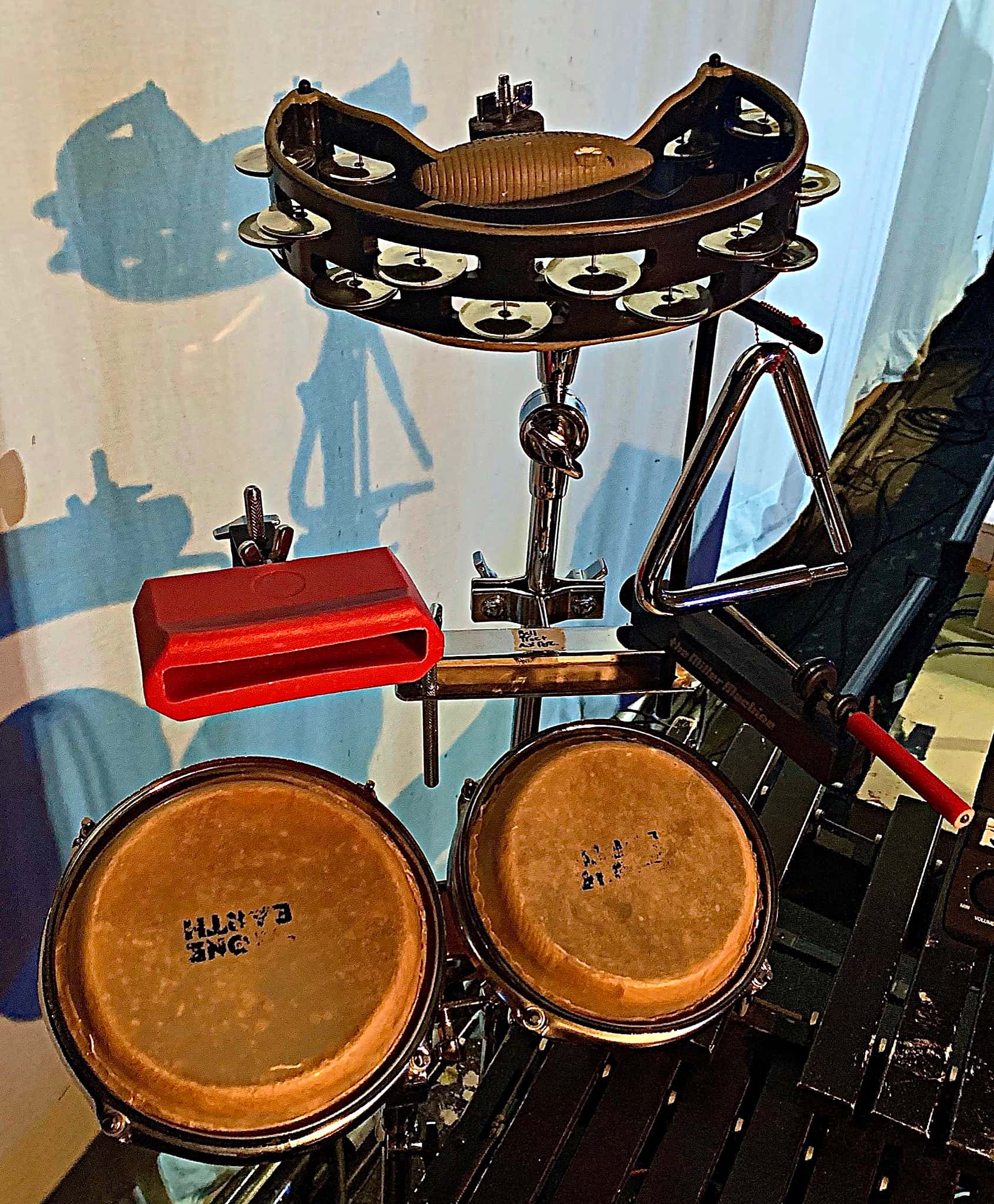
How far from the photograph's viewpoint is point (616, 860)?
105 cm

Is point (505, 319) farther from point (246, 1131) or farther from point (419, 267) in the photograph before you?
point (246, 1131)

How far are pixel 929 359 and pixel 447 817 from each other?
8.09ft

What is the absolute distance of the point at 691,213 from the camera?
74cm

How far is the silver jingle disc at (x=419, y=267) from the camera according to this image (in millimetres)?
750

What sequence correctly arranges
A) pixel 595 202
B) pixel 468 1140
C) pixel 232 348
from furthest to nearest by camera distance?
pixel 468 1140 < pixel 232 348 < pixel 595 202

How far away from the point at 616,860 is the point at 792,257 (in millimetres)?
544

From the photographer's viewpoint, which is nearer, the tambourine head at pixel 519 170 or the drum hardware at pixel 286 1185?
the tambourine head at pixel 519 170

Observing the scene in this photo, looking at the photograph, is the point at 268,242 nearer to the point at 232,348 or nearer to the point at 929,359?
the point at 232,348

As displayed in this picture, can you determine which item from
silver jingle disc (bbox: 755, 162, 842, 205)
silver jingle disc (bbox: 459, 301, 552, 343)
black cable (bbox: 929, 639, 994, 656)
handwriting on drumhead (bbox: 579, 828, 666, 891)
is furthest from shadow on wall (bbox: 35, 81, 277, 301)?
black cable (bbox: 929, 639, 994, 656)

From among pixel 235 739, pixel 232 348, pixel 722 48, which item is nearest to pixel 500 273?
pixel 232 348

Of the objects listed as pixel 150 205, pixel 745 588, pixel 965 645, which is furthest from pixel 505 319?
pixel 965 645

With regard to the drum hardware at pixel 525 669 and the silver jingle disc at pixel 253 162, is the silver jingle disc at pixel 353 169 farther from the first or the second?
the drum hardware at pixel 525 669

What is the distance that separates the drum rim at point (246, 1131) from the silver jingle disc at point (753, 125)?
2.14 feet

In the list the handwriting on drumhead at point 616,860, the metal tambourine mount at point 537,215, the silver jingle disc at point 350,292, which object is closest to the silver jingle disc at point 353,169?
the metal tambourine mount at point 537,215
